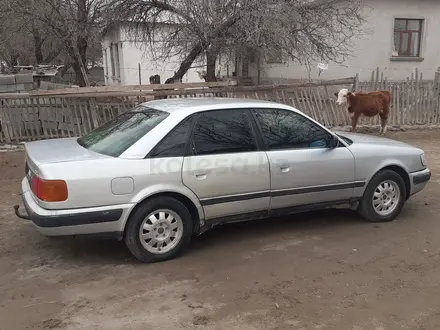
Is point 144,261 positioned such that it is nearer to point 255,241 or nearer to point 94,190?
point 94,190

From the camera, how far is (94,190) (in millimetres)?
3896

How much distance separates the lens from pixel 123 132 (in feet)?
14.9

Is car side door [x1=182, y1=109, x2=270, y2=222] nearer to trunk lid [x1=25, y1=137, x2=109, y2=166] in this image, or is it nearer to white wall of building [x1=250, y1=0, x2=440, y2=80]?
trunk lid [x1=25, y1=137, x2=109, y2=166]

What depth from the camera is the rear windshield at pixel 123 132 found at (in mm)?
4285

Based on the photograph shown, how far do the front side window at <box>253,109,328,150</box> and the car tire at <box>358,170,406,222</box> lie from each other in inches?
33.0

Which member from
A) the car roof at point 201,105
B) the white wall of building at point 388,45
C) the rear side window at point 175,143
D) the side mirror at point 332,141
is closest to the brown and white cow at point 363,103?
the side mirror at point 332,141

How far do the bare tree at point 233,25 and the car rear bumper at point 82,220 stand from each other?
7186mm

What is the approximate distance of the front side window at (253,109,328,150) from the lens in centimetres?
471

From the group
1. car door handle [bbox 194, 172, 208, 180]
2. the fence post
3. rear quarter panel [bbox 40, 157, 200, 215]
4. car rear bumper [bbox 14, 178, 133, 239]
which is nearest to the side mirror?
car door handle [bbox 194, 172, 208, 180]

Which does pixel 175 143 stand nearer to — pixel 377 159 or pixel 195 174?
pixel 195 174

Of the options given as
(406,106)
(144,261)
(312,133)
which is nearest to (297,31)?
(406,106)

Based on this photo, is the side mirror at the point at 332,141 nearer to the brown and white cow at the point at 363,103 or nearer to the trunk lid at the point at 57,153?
the trunk lid at the point at 57,153

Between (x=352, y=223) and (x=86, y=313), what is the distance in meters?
3.25

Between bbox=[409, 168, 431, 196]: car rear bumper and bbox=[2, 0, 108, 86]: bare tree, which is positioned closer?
bbox=[409, 168, 431, 196]: car rear bumper
